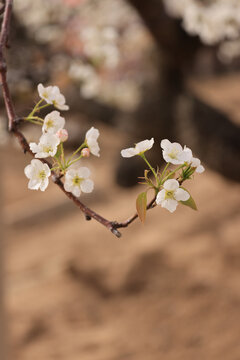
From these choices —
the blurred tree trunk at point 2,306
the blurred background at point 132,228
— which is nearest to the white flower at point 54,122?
the blurred background at point 132,228

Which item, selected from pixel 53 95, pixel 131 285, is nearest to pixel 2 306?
pixel 131 285

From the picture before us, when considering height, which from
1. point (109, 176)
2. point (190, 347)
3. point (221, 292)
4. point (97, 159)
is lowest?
point (190, 347)

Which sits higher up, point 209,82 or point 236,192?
point 209,82

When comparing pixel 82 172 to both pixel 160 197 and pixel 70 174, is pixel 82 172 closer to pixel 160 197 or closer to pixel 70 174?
pixel 70 174

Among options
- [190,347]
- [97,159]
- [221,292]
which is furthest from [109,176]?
[190,347]

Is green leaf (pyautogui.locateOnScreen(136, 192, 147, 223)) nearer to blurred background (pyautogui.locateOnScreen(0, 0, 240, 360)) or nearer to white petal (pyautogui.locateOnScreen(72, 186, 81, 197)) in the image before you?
white petal (pyautogui.locateOnScreen(72, 186, 81, 197))

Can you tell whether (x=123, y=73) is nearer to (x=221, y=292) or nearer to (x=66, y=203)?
(x=66, y=203)

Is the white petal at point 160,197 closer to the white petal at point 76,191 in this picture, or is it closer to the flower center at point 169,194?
the flower center at point 169,194
